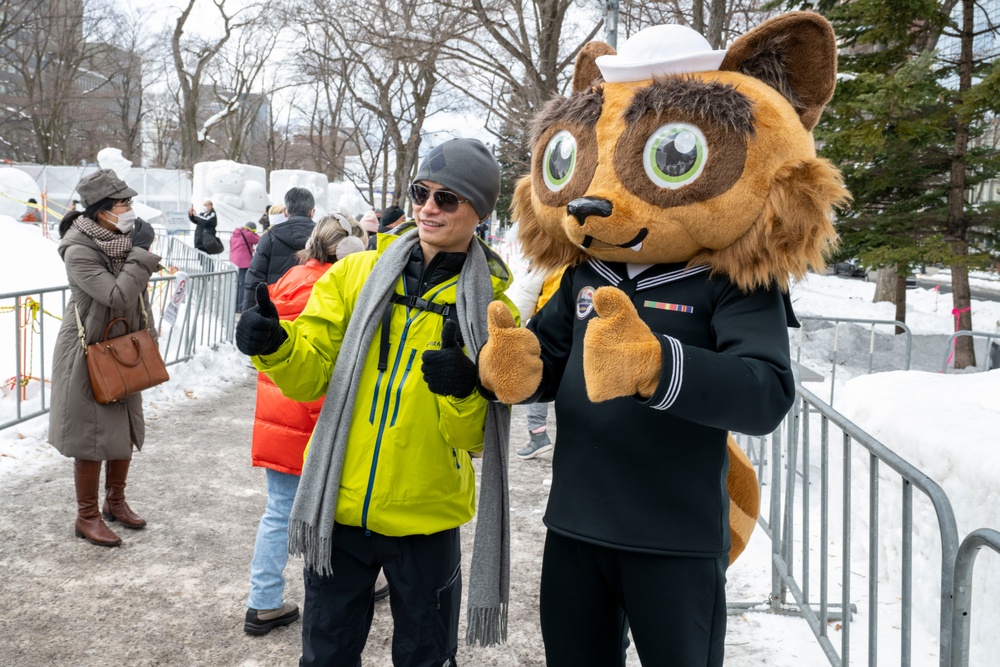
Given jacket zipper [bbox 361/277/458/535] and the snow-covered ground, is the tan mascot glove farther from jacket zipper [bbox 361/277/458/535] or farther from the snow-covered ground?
the snow-covered ground

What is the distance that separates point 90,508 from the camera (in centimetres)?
441

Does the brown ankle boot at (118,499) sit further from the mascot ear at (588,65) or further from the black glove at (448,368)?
the mascot ear at (588,65)

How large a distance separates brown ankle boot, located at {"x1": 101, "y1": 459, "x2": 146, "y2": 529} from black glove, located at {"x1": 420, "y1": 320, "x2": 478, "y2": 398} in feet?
10.3

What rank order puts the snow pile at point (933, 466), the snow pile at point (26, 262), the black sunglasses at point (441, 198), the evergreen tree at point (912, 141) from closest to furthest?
the black sunglasses at point (441, 198), the snow pile at point (933, 466), the evergreen tree at point (912, 141), the snow pile at point (26, 262)

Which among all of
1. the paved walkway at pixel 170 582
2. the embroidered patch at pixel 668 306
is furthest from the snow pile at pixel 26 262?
the embroidered patch at pixel 668 306

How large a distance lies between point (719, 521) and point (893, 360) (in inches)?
405

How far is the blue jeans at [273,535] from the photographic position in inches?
138

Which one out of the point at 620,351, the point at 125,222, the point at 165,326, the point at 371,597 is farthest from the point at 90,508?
the point at 165,326

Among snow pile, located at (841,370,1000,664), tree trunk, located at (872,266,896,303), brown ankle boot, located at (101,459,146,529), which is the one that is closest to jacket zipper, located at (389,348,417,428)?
snow pile, located at (841,370,1000,664)

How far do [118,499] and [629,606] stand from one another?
3599mm

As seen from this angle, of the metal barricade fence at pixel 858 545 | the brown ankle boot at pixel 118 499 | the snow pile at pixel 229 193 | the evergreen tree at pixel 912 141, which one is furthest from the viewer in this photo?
the snow pile at pixel 229 193

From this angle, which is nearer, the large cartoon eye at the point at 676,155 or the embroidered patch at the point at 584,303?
the large cartoon eye at the point at 676,155

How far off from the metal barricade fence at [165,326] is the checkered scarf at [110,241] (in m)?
2.54

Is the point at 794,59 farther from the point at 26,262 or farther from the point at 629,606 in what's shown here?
the point at 26,262
